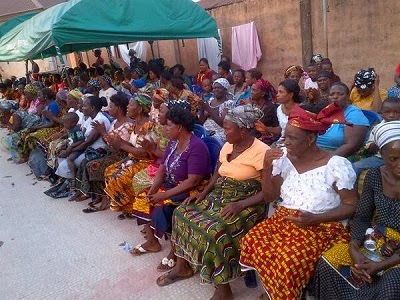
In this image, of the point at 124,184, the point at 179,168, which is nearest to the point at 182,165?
the point at 179,168

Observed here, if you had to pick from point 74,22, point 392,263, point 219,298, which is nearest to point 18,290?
point 219,298

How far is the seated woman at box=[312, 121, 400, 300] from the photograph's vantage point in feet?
6.67

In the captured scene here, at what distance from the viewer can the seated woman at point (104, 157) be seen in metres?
4.70

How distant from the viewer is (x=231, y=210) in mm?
2844

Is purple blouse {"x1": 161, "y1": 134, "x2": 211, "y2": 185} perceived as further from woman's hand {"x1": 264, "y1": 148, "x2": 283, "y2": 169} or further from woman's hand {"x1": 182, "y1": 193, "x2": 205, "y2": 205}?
woman's hand {"x1": 264, "y1": 148, "x2": 283, "y2": 169}

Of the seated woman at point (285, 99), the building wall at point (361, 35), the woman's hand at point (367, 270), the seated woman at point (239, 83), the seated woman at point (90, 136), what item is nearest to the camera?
the woman's hand at point (367, 270)

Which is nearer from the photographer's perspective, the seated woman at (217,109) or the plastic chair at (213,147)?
the plastic chair at (213,147)

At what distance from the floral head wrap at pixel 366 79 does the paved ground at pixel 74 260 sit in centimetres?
253

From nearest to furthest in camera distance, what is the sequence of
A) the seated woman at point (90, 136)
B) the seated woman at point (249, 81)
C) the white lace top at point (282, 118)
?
1. the white lace top at point (282, 118)
2. the seated woman at point (90, 136)
3. the seated woman at point (249, 81)

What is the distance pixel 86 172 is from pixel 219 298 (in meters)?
2.85

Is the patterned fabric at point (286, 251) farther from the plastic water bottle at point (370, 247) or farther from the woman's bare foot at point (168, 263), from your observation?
the woman's bare foot at point (168, 263)

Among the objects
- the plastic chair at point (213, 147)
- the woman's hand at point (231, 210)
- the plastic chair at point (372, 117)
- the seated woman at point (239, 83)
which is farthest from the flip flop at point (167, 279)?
the seated woman at point (239, 83)

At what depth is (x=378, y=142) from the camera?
218cm

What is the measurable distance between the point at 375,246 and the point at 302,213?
0.43m
